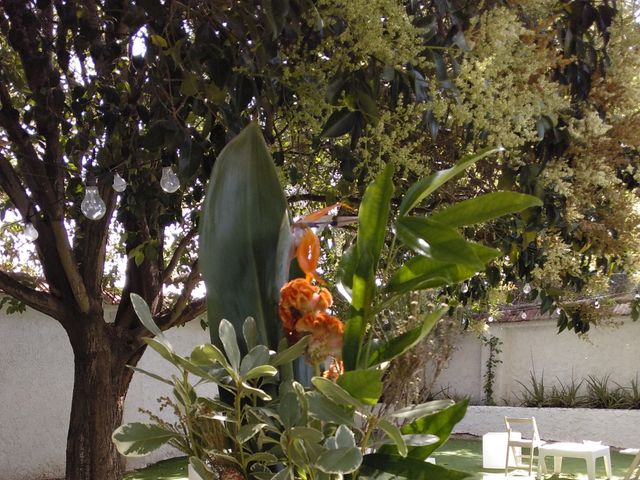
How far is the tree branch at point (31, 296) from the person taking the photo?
415 cm

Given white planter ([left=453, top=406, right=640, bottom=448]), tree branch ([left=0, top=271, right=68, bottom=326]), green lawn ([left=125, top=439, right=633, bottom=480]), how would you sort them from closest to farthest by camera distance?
tree branch ([left=0, top=271, right=68, bottom=326]) → green lawn ([left=125, top=439, right=633, bottom=480]) → white planter ([left=453, top=406, right=640, bottom=448])

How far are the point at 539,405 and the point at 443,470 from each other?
39.1 ft

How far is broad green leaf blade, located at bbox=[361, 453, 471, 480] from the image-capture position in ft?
3.45

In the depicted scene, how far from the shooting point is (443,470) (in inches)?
41.6

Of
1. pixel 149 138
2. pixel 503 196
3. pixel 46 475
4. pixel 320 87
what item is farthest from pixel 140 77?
pixel 46 475

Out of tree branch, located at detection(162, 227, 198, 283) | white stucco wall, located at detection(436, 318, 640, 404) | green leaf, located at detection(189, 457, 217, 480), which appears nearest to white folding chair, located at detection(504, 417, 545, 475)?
white stucco wall, located at detection(436, 318, 640, 404)

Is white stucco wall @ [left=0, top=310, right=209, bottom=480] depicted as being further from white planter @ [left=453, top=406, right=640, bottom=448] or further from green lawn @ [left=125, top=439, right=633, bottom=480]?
white planter @ [left=453, top=406, right=640, bottom=448]

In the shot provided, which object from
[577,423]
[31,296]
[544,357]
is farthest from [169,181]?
[544,357]

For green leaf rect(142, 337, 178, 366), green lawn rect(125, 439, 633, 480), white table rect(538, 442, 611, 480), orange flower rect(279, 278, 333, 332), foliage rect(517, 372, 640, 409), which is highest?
foliage rect(517, 372, 640, 409)

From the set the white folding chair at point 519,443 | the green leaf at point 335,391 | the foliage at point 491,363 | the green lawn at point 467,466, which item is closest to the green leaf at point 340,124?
the green leaf at point 335,391

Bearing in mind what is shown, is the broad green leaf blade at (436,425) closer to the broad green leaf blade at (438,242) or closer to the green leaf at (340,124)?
the broad green leaf blade at (438,242)

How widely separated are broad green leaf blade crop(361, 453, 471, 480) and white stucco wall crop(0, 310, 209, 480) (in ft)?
25.1

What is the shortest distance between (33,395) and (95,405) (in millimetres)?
4383

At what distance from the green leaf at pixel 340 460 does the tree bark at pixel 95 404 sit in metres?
3.59
